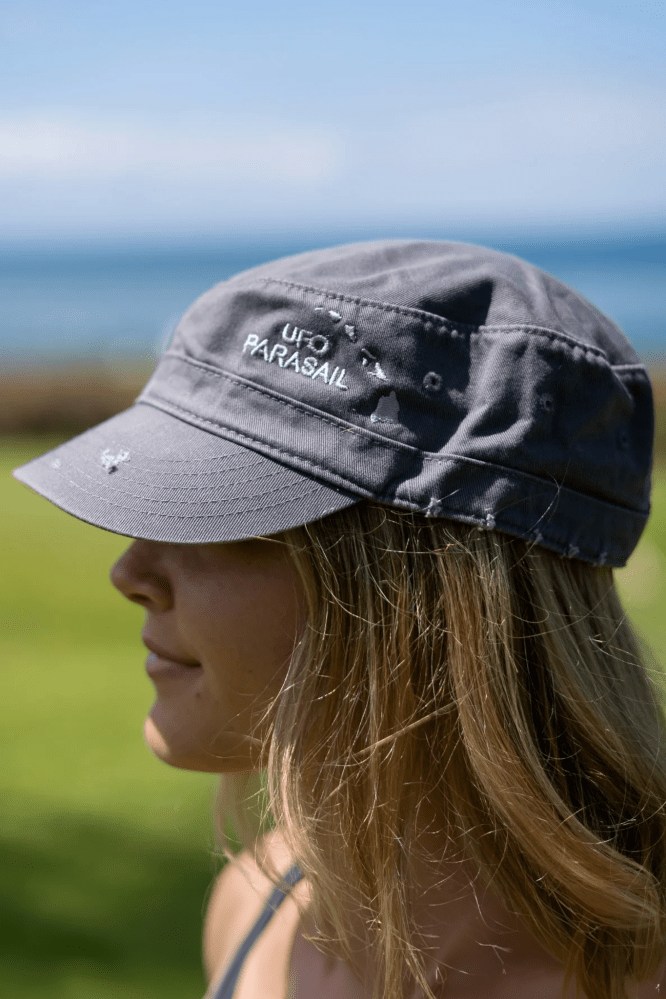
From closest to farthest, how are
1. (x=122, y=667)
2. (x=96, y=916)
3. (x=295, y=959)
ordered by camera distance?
(x=295, y=959) → (x=96, y=916) → (x=122, y=667)

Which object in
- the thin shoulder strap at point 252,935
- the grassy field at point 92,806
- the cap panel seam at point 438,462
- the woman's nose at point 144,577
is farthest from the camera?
the grassy field at point 92,806

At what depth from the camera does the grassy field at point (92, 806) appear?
7.57ft

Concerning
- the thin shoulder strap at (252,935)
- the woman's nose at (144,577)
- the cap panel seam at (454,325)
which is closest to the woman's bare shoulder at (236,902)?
the thin shoulder strap at (252,935)

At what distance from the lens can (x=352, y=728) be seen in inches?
41.4

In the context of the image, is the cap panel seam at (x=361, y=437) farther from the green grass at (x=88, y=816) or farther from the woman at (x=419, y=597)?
the green grass at (x=88, y=816)

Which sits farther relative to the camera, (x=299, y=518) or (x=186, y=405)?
(x=186, y=405)

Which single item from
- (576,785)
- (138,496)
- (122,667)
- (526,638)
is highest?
(138,496)

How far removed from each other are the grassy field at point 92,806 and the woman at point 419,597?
33 centimetres

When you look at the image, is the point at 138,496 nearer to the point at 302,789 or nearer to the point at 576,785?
the point at 302,789

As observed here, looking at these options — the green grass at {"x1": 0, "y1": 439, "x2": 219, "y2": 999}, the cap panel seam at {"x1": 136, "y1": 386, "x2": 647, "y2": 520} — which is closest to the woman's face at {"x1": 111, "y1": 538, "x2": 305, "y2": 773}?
the cap panel seam at {"x1": 136, "y1": 386, "x2": 647, "y2": 520}

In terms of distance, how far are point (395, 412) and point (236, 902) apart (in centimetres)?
89

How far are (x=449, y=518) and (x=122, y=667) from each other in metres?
3.27

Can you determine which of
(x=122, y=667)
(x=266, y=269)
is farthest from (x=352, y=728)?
A: (x=122, y=667)

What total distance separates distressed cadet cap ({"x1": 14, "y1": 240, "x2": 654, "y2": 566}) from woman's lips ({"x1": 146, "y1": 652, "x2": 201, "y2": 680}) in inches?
7.1
